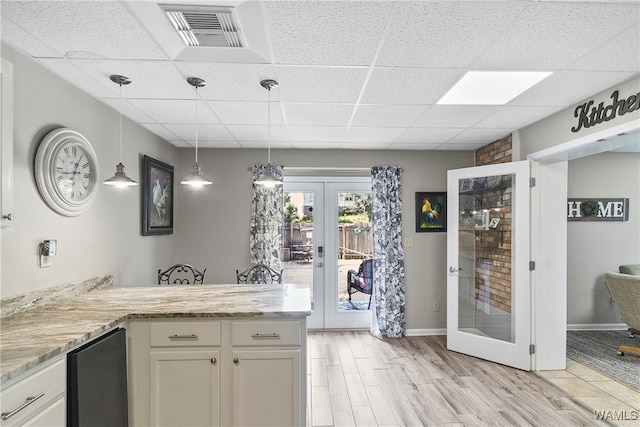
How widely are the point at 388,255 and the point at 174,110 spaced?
300 cm

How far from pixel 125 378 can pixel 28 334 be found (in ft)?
1.97

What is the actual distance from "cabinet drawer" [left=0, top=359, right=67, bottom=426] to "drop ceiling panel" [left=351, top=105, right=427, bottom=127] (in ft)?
8.54

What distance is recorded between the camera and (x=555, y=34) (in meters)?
1.74

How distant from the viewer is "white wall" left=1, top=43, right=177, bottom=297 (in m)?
1.95

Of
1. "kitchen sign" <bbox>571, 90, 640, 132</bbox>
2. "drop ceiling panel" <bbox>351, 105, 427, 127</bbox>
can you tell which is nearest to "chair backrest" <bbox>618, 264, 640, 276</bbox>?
"kitchen sign" <bbox>571, 90, 640, 132</bbox>

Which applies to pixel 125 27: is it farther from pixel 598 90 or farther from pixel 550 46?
pixel 598 90

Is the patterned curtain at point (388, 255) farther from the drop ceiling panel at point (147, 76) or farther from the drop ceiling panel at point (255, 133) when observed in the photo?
the drop ceiling panel at point (147, 76)

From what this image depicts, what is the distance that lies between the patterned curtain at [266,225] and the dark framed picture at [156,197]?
999mm

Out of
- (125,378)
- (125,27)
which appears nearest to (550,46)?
(125,27)

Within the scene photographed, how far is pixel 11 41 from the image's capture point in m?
1.81

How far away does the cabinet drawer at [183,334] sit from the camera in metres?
2.06

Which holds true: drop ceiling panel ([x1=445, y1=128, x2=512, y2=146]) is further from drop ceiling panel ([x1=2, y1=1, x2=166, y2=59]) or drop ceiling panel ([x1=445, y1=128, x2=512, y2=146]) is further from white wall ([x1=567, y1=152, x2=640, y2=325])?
drop ceiling panel ([x1=2, y1=1, x2=166, y2=59])

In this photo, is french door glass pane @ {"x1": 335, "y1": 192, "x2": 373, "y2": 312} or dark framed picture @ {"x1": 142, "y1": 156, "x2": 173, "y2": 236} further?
french door glass pane @ {"x1": 335, "y1": 192, "x2": 373, "y2": 312}

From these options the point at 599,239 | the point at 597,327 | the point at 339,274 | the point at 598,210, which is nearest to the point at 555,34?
the point at 339,274
